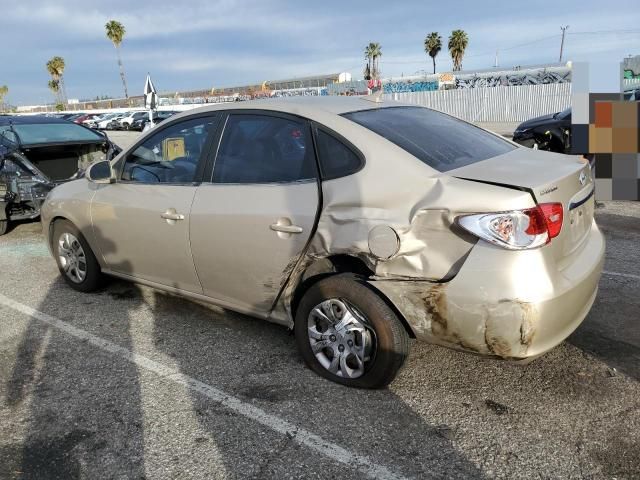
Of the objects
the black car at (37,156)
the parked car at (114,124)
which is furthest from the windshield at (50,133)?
the parked car at (114,124)

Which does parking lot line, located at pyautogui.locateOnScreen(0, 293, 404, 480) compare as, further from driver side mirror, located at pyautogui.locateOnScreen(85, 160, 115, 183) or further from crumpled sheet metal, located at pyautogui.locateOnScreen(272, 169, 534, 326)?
driver side mirror, located at pyautogui.locateOnScreen(85, 160, 115, 183)

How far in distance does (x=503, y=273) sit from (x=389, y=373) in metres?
0.88

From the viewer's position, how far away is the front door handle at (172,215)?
3.73 m

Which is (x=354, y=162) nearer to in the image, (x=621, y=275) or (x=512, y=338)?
(x=512, y=338)

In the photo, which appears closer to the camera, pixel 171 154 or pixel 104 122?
pixel 171 154

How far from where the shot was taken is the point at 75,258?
4941mm

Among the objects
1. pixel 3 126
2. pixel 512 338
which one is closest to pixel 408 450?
pixel 512 338

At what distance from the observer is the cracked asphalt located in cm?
257

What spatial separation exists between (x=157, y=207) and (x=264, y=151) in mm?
988

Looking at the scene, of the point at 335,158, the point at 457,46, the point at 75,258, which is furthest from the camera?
the point at 457,46

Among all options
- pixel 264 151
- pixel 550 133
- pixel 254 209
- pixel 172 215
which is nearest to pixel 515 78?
pixel 550 133

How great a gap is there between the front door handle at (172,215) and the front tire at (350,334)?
3.68 feet

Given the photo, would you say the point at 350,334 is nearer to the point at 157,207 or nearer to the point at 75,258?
the point at 157,207

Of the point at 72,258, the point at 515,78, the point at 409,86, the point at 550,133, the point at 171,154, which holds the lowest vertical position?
the point at 72,258
